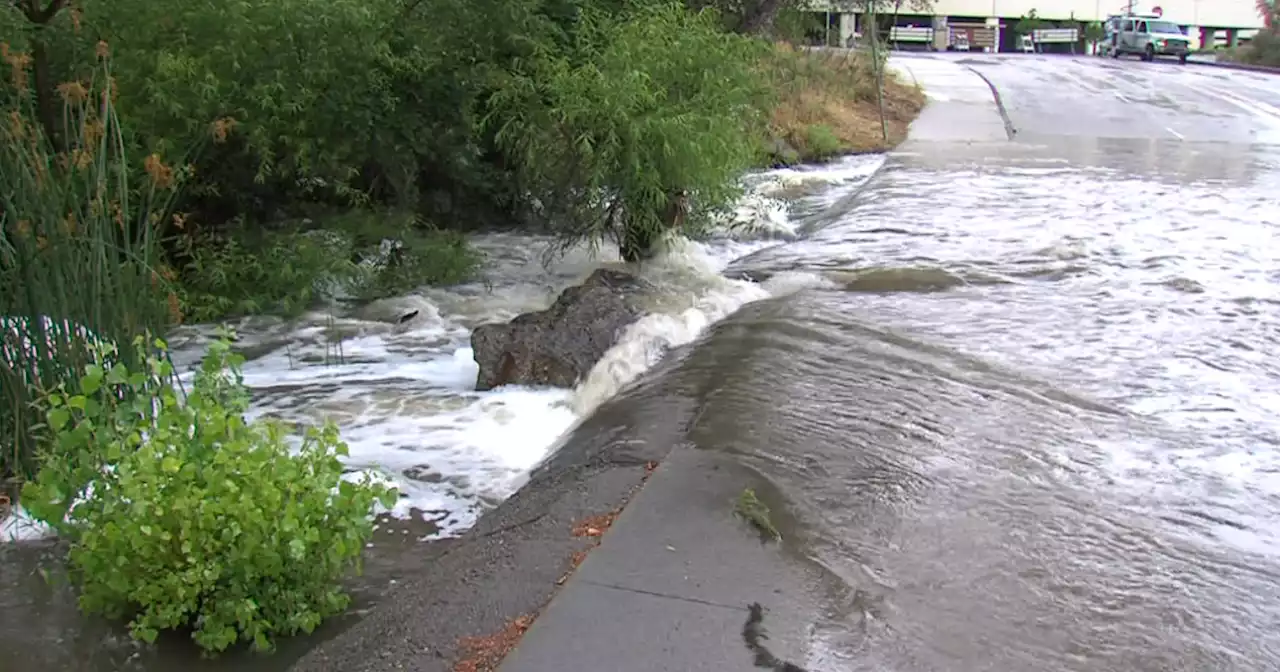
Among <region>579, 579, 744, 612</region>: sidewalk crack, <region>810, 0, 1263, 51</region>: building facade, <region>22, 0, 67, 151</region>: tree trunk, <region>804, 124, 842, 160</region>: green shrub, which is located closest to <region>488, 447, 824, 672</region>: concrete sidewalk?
<region>579, 579, 744, 612</region>: sidewalk crack

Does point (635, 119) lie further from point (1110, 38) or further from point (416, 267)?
point (1110, 38)

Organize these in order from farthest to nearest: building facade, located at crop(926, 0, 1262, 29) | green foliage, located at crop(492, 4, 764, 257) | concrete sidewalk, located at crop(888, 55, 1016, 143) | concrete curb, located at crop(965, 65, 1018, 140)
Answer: building facade, located at crop(926, 0, 1262, 29)
concrete curb, located at crop(965, 65, 1018, 140)
concrete sidewalk, located at crop(888, 55, 1016, 143)
green foliage, located at crop(492, 4, 764, 257)

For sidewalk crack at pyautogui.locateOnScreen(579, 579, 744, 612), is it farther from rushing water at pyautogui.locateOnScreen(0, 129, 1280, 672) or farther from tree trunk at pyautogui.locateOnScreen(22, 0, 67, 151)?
tree trunk at pyautogui.locateOnScreen(22, 0, 67, 151)

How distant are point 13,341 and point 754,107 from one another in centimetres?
740

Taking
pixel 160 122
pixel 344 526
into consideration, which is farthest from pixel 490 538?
pixel 160 122

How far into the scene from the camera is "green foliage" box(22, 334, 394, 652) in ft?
12.2

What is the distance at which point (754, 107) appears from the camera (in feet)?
35.7

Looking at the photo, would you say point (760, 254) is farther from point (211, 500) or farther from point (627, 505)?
point (211, 500)

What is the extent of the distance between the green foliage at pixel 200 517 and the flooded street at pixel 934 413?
0.69ft

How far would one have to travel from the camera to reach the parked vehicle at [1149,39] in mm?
49875

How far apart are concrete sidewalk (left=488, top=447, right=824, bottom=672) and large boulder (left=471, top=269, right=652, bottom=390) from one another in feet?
8.68

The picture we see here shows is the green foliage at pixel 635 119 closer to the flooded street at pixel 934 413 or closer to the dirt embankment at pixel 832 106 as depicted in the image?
the flooded street at pixel 934 413

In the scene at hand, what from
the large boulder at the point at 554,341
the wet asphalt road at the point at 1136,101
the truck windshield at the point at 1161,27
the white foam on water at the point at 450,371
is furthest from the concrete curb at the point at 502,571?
the truck windshield at the point at 1161,27

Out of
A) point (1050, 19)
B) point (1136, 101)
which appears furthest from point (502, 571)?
point (1050, 19)
